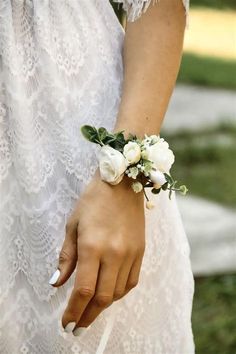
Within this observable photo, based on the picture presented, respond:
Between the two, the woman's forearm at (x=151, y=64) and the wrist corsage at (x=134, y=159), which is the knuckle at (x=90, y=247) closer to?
the wrist corsage at (x=134, y=159)

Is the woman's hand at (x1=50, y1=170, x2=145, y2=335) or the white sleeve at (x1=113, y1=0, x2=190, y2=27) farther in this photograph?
the white sleeve at (x1=113, y1=0, x2=190, y2=27)

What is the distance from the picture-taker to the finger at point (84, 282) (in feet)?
4.30

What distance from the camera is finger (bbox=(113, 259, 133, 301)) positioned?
1349 millimetres

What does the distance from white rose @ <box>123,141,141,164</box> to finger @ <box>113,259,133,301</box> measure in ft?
0.45

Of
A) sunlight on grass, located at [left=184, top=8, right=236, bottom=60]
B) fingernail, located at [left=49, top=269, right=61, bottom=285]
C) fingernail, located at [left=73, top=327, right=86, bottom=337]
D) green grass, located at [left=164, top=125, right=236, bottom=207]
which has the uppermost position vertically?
fingernail, located at [left=49, top=269, right=61, bottom=285]

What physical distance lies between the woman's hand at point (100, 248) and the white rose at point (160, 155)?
0.05 m

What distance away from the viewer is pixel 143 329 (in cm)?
156

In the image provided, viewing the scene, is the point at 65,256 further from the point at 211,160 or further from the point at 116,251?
the point at 211,160

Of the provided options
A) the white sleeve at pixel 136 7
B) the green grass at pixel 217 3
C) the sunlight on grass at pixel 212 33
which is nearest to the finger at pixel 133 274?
the white sleeve at pixel 136 7

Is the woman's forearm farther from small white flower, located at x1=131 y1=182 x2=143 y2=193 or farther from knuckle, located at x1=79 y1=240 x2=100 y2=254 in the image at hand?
knuckle, located at x1=79 y1=240 x2=100 y2=254

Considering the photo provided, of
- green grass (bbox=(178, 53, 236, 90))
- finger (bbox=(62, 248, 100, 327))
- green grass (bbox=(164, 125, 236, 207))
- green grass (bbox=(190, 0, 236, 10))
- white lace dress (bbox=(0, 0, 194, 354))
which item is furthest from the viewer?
green grass (bbox=(190, 0, 236, 10))

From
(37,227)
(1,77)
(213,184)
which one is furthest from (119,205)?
(213,184)

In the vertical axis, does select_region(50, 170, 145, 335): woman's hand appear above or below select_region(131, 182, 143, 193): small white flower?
below

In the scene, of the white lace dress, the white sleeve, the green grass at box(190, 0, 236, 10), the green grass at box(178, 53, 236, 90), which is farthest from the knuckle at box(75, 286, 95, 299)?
the green grass at box(190, 0, 236, 10)
